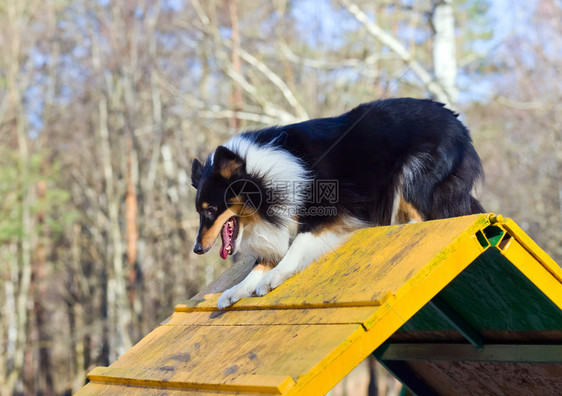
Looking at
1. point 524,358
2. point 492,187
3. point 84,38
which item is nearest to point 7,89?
point 84,38

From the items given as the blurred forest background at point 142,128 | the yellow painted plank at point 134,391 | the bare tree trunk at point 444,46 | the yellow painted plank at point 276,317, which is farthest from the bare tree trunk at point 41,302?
the yellow painted plank at point 134,391

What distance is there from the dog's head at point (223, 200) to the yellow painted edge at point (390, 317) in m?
1.53

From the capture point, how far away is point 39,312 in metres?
22.6

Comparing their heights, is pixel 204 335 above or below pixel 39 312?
above

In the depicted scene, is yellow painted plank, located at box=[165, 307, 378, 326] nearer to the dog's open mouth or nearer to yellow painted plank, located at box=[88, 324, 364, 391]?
yellow painted plank, located at box=[88, 324, 364, 391]

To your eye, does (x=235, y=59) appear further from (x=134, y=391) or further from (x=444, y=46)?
(x=134, y=391)

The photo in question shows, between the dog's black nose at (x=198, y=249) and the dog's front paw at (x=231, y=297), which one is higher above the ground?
the dog's black nose at (x=198, y=249)

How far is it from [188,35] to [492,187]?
509 inches

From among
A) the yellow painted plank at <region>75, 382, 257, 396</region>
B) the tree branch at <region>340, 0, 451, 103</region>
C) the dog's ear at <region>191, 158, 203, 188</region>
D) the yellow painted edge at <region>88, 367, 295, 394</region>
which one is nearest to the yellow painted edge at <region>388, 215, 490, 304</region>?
the yellow painted edge at <region>88, 367, 295, 394</region>

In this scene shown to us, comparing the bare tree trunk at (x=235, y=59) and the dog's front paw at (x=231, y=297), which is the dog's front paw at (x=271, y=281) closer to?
the dog's front paw at (x=231, y=297)

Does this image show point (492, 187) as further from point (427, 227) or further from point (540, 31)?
point (427, 227)

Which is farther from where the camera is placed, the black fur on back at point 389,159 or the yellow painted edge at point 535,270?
the black fur on back at point 389,159

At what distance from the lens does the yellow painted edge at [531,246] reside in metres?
3.10

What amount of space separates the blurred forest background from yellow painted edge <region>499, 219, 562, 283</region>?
10.0m
